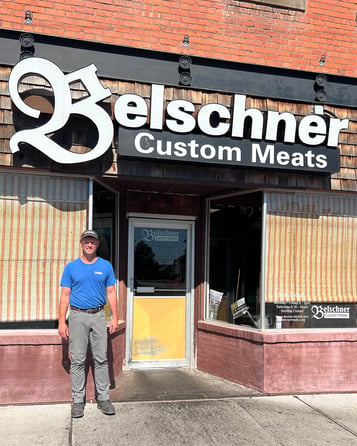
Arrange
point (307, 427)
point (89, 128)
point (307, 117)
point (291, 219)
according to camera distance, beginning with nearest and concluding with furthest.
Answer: point (307, 427)
point (89, 128)
point (307, 117)
point (291, 219)

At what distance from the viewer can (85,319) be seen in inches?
180

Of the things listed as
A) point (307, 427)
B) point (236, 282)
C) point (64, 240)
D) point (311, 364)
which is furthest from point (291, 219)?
point (64, 240)

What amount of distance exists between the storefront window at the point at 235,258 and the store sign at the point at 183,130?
756mm

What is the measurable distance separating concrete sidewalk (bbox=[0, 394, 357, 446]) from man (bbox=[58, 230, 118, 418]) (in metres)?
0.27

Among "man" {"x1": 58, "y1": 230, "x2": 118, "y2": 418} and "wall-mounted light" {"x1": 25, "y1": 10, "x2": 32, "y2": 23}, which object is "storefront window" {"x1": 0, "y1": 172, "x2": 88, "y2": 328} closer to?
"man" {"x1": 58, "y1": 230, "x2": 118, "y2": 418}

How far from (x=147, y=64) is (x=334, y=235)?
10.7ft

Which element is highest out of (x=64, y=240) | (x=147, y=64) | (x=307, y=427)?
(x=147, y=64)

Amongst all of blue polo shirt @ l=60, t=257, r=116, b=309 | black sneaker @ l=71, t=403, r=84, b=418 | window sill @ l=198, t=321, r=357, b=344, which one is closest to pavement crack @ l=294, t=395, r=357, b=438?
window sill @ l=198, t=321, r=357, b=344

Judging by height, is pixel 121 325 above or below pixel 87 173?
below

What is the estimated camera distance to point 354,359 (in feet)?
18.7

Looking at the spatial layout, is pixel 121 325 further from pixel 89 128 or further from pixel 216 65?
pixel 216 65

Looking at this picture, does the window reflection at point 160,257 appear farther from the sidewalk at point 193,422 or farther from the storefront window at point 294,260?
the sidewalk at point 193,422

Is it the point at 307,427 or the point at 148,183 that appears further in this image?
the point at 148,183

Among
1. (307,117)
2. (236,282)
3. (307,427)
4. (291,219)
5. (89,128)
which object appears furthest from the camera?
(236,282)
